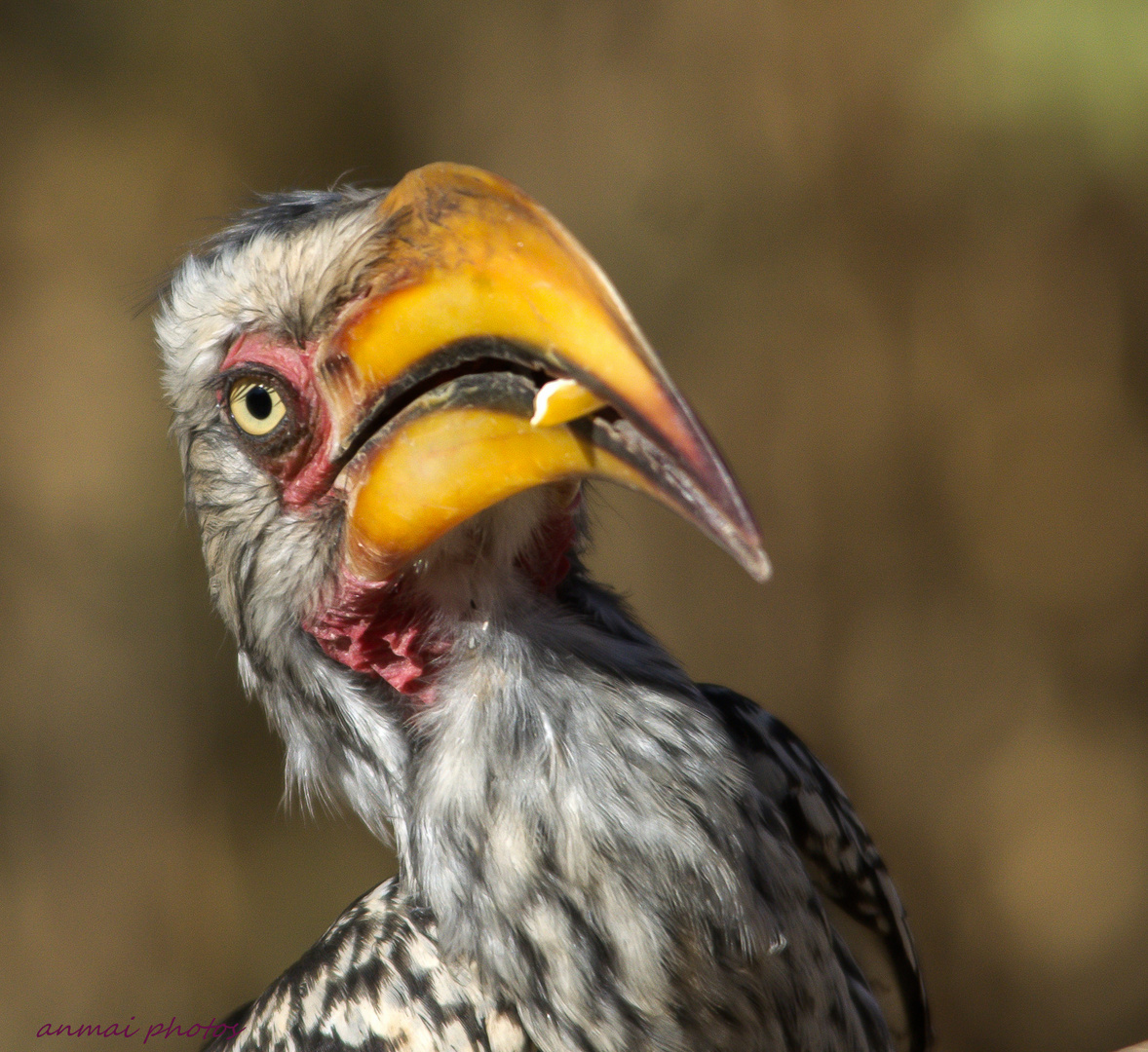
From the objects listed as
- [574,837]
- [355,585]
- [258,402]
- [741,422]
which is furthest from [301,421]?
[741,422]

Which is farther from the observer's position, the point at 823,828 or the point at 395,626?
the point at 823,828

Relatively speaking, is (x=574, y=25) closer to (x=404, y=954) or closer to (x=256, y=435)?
(x=256, y=435)

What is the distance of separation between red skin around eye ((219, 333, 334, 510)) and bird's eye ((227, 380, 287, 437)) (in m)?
0.03

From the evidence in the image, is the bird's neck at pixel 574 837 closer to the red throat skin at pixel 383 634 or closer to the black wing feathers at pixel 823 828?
the red throat skin at pixel 383 634

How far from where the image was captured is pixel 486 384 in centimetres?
131

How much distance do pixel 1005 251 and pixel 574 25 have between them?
2025 millimetres

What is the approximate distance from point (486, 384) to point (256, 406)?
0.44 metres

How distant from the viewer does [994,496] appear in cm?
486

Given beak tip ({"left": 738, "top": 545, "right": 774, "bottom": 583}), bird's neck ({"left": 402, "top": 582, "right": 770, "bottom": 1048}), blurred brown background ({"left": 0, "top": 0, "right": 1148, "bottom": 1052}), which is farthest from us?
blurred brown background ({"left": 0, "top": 0, "right": 1148, "bottom": 1052})

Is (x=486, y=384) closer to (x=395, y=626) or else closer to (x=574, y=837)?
(x=395, y=626)

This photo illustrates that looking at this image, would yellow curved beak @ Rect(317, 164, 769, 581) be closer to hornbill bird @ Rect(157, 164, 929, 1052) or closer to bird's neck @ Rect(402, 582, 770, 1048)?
hornbill bird @ Rect(157, 164, 929, 1052)

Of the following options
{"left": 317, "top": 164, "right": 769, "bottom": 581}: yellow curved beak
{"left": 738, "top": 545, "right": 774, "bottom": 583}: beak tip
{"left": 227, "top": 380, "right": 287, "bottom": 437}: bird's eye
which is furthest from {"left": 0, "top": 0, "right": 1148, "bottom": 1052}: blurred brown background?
{"left": 738, "top": 545, "right": 774, "bottom": 583}: beak tip

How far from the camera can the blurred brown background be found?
14.4 feet

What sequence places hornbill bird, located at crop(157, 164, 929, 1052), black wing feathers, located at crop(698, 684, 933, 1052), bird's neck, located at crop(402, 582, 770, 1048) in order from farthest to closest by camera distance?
black wing feathers, located at crop(698, 684, 933, 1052) → bird's neck, located at crop(402, 582, 770, 1048) → hornbill bird, located at crop(157, 164, 929, 1052)
